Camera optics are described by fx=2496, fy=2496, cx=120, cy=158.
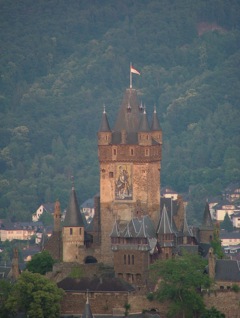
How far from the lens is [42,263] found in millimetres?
133750

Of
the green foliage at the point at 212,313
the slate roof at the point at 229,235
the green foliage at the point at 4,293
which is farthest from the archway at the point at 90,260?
the slate roof at the point at 229,235

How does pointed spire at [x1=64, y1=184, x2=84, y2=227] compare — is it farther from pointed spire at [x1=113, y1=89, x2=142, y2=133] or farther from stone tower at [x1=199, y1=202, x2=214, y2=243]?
stone tower at [x1=199, y1=202, x2=214, y2=243]

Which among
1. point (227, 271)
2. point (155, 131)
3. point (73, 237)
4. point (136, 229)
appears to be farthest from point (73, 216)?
point (227, 271)

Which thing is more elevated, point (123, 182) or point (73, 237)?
point (123, 182)

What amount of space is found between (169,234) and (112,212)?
4372 mm

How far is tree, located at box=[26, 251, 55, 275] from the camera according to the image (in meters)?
134

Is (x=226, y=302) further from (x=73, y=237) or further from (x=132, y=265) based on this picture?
(x=73, y=237)

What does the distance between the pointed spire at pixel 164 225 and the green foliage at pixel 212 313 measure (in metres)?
5.90

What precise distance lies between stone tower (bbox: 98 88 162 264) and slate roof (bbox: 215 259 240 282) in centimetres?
545

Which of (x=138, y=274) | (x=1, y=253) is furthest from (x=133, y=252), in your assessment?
(x=1, y=253)

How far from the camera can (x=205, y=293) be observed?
12762cm

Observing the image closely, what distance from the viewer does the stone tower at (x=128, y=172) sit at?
133 meters

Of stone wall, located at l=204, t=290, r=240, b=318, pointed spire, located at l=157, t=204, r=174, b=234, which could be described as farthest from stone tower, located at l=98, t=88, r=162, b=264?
stone wall, located at l=204, t=290, r=240, b=318

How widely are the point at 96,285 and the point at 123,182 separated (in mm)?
7391
